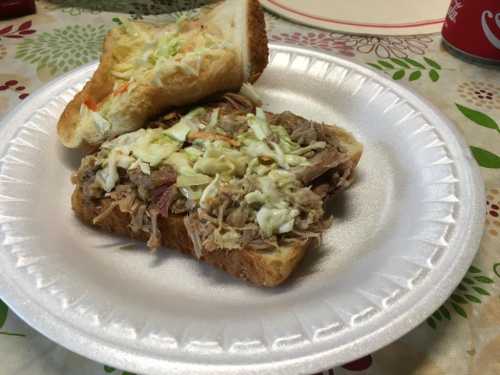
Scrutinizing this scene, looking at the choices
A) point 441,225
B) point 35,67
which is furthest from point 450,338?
point 35,67

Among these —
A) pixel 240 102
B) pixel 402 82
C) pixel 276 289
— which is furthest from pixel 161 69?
pixel 402 82

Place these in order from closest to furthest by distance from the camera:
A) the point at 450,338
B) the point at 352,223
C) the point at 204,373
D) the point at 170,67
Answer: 1. the point at 204,373
2. the point at 450,338
3. the point at 352,223
4. the point at 170,67

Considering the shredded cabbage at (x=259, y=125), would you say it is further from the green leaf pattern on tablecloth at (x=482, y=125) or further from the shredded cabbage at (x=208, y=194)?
the green leaf pattern on tablecloth at (x=482, y=125)

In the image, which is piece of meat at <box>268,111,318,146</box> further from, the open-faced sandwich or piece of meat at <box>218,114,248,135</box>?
piece of meat at <box>218,114,248,135</box>

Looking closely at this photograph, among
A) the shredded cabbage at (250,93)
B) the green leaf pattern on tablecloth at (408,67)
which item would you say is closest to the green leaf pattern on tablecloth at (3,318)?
the shredded cabbage at (250,93)

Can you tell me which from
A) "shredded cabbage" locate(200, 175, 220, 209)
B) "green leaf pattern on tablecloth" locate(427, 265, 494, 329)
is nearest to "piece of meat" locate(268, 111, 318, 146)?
"shredded cabbage" locate(200, 175, 220, 209)

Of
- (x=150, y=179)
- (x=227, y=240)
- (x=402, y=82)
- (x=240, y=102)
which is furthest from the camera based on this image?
(x=402, y=82)

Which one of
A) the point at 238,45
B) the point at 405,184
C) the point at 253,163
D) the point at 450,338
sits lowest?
the point at 450,338

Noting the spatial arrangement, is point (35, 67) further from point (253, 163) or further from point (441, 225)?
point (441, 225)

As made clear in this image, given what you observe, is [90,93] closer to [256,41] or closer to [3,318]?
[256,41]
